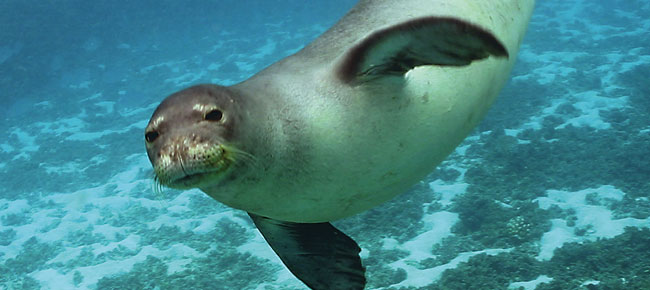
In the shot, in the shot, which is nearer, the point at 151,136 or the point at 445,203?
the point at 151,136

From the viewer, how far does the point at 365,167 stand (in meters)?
2.67

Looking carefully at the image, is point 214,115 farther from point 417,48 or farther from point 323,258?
point 323,258

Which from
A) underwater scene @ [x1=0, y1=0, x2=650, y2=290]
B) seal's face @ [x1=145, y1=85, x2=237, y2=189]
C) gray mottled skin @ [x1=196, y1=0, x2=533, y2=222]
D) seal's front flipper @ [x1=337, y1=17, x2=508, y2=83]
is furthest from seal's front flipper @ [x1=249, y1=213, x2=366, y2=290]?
seal's face @ [x1=145, y1=85, x2=237, y2=189]

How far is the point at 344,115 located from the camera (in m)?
2.57

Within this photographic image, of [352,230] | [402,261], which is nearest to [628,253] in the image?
[402,261]

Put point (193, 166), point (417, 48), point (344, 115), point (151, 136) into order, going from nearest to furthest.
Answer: point (193, 166)
point (151, 136)
point (417, 48)
point (344, 115)

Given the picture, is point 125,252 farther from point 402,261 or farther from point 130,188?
point 402,261

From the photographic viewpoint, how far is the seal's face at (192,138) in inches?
81.4

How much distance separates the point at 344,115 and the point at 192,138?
0.78m

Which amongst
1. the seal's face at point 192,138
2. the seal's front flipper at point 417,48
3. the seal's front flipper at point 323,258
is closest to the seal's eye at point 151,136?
the seal's face at point 192,138

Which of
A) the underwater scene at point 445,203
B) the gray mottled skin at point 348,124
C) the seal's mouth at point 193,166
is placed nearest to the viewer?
the seal's mouth at point 193,166

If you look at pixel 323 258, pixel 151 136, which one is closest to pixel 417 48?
pixel 151 136

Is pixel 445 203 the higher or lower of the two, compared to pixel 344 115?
higher

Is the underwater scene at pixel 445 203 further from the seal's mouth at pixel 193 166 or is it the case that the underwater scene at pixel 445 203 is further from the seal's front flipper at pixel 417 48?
the seal's front flipper at pixel 417 48
